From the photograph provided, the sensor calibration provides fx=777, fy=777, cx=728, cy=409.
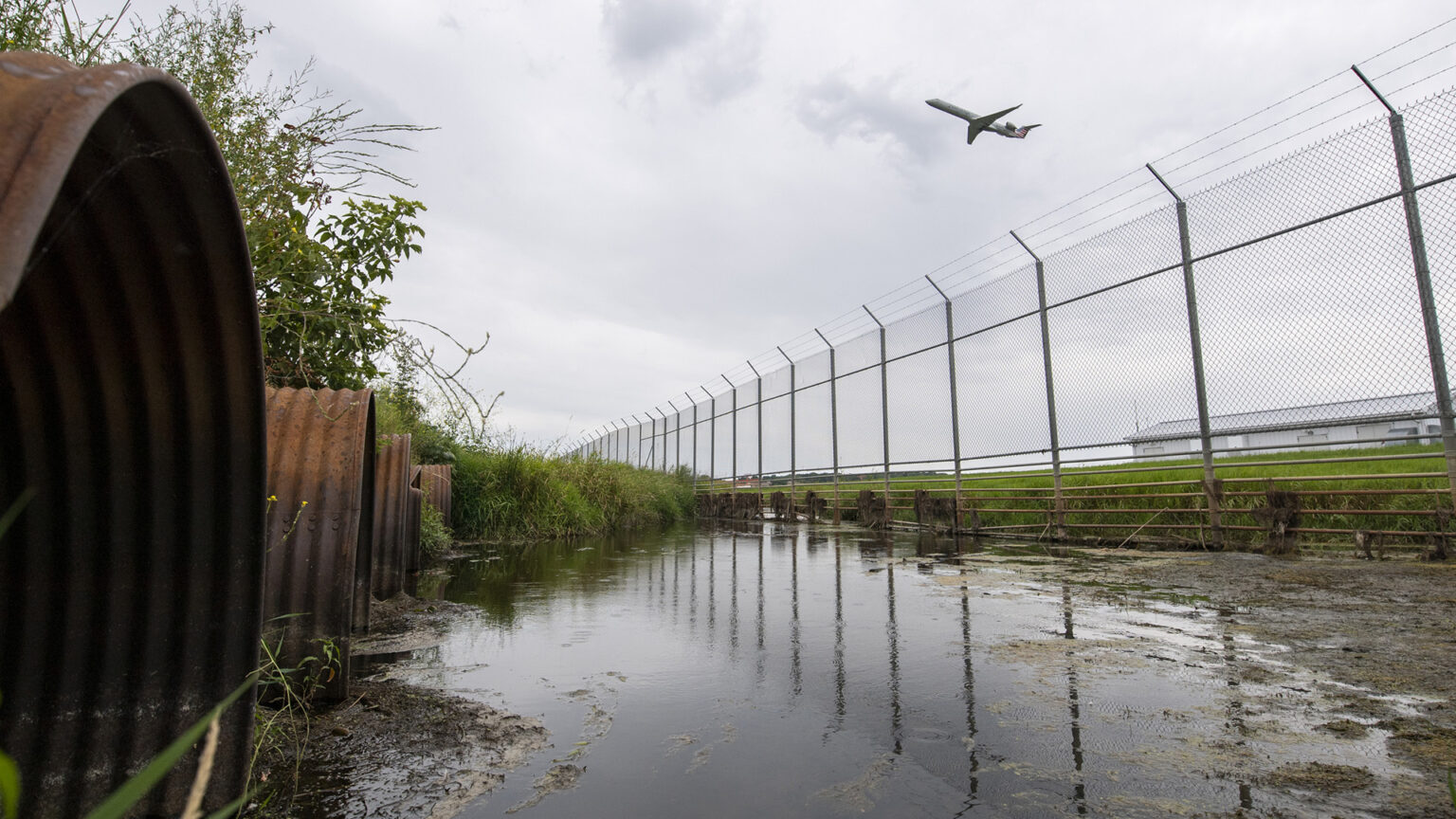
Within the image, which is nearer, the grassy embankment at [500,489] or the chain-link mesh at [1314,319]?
the chain-link mesh at [1314,319]

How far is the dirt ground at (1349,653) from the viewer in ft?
5.62

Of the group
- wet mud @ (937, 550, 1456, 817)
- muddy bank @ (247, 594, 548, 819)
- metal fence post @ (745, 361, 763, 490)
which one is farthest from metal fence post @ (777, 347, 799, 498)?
muddy bank @ (247, 594, 548, 819)

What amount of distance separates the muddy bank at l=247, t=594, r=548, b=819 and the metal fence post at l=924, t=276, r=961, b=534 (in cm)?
844

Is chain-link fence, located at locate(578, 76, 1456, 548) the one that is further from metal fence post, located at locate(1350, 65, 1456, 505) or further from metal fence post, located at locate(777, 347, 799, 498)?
metal fence post, located at locate(777, 347, 799, 498)

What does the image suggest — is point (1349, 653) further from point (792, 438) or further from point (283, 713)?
point (792, 438)

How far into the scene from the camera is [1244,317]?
675 cm

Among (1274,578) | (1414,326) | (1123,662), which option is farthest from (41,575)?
(1414,326)

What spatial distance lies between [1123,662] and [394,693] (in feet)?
8.03

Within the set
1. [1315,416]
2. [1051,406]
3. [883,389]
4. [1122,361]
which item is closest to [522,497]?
[883,389]

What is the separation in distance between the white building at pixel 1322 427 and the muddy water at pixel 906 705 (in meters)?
3.00

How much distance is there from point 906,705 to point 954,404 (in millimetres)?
8349

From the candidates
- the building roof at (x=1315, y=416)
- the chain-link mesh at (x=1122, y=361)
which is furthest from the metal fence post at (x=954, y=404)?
the building roof at (x=1315, y=416)

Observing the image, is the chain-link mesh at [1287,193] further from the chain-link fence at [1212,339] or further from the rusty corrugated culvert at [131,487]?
the rusty corrugated culvert at [131,487]

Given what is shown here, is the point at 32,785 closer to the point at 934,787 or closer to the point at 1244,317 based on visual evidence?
the point at 934,787
